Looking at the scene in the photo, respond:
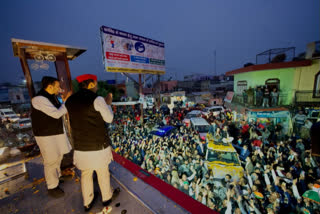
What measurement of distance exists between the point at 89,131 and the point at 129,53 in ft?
30.5

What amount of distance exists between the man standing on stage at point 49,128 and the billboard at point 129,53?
7.16 metres

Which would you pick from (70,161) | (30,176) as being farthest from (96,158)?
(30,176)

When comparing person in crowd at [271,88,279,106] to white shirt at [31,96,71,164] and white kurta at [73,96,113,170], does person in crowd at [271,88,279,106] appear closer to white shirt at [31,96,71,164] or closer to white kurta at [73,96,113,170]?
white kurta at [73,96,113,170]

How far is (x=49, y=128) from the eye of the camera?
6.24 ft

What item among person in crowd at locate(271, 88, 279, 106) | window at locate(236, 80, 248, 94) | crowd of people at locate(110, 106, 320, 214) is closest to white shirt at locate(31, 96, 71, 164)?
crowd of people at locate(110, 106, 320, 214)

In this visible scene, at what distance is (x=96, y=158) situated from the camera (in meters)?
1.63

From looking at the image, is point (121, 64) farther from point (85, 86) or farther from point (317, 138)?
point (317, 138)

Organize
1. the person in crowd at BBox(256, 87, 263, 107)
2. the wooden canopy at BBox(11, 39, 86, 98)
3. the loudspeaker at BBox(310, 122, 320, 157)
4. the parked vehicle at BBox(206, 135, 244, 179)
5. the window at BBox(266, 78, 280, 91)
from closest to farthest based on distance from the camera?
1. the loudspeaker at BBox(310, 122, 320, 157)
2. the wooden canopy at BBox(11, 39, 86, 98)
3. the parked vehicle at BBox(206, 135, 244, 179)
4. the person in crowd at BBox(256, 87, 263, 107)
5. the window at BBox(266, 78, 280, 91)

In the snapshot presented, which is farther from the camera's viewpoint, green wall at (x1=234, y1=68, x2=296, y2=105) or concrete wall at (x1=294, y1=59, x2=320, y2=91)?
green wall at (x1=234, y1=68, x2=296, y2=105)

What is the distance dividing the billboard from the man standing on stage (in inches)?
282

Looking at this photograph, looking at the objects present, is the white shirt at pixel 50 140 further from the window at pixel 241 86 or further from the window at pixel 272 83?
the window at pixel 241 86

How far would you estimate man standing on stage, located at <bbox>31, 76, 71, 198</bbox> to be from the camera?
175 centimetres

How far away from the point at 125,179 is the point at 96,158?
0.95m

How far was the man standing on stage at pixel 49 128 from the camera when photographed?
1.75 meters
